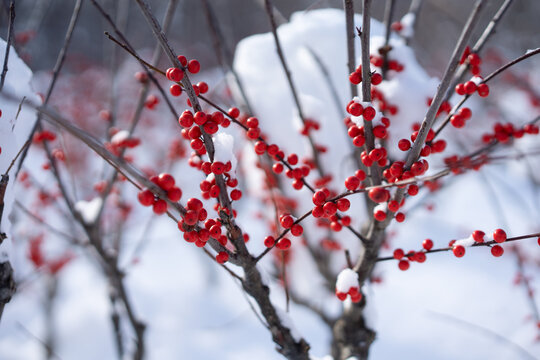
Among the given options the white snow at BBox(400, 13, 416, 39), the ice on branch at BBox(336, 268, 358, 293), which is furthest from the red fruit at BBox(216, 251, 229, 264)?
the white snow at BBox(400, 13, 416, 39)

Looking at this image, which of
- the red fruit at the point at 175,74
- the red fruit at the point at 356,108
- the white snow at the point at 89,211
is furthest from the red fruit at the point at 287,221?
the white snow at the point at 89,211

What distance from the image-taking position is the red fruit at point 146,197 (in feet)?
2.10

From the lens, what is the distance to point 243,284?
0.99m

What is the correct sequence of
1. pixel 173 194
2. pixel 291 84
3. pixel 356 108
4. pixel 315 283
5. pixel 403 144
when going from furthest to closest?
pixel 315 283 < pixel 291 84 < pixel 403 144 < pixel 356 108 < pixel 173 194

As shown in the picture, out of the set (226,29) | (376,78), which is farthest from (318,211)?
(226,29)

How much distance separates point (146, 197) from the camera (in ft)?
2.13

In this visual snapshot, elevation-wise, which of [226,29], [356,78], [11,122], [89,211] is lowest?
[11,122]

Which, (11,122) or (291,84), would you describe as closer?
(11,122)

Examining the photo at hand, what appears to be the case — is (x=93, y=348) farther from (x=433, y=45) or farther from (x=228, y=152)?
(x=433, y=45)

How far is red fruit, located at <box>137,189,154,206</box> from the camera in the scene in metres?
0.64

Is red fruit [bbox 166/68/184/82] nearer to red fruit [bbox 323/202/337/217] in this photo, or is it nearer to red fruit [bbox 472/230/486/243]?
red fruit [bbox 323/202/337/217]

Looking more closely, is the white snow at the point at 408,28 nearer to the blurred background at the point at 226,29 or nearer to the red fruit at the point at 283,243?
the red fruit at the point at 283,243

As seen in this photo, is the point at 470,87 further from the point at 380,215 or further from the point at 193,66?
the point at 193,66

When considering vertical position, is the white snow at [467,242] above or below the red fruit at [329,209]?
above
